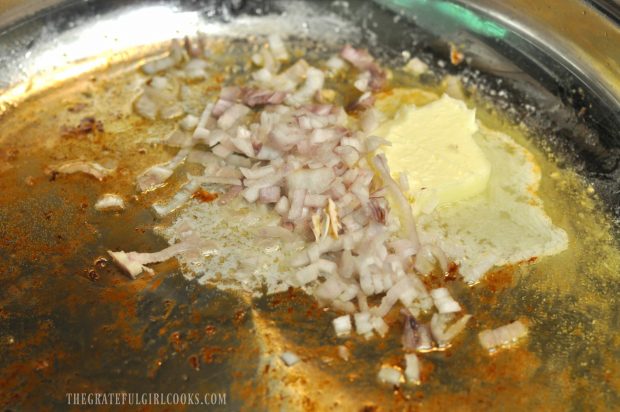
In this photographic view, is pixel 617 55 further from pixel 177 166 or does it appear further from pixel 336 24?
pixel 177 166

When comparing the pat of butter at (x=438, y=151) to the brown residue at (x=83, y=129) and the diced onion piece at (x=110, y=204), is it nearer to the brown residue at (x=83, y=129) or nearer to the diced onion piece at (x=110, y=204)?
the diced onion piece at (x=110, y=204)

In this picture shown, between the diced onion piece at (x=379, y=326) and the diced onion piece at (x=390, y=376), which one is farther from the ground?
the diced onion piece at (x=379, y=326)

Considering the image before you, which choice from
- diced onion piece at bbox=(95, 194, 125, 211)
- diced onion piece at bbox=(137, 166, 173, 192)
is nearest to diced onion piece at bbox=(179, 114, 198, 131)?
diced onion piece at bbox=(137, 166, 173, 192)

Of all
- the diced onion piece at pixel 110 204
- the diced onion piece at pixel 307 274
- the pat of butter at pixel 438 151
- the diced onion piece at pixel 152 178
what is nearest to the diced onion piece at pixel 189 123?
the diced onion piece at pixel 152 178

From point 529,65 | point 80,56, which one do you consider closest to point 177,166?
point 80,56

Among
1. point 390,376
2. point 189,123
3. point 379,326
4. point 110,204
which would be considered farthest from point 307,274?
point 189,123

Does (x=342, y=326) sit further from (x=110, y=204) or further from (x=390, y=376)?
(x=110, y=204)
